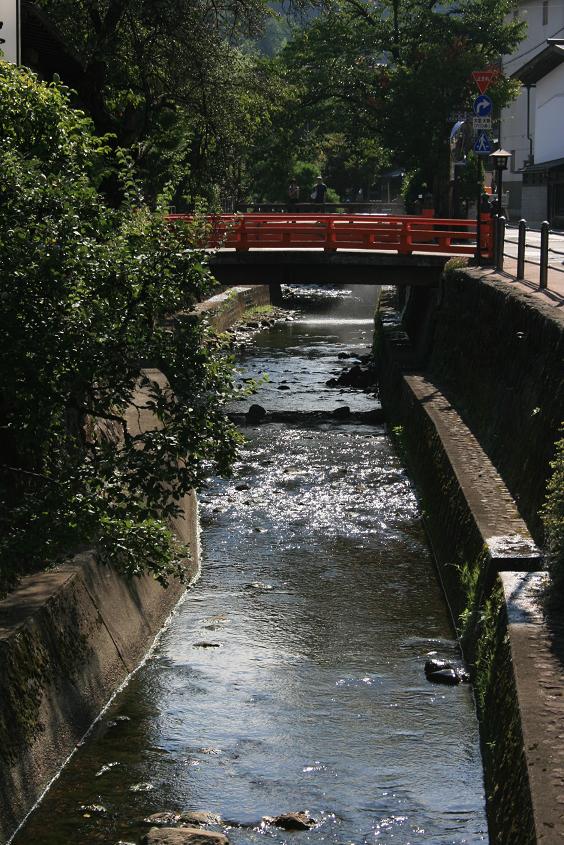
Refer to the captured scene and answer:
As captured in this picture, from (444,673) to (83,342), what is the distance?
A: 4674 millimetres

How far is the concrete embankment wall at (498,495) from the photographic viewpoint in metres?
7.36

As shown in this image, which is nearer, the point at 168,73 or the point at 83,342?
the point at 83,342

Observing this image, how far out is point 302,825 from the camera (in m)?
8.29

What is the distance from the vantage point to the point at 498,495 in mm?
13000

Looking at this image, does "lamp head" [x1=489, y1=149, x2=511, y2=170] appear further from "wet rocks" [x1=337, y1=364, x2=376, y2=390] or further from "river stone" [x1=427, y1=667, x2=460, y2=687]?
"river stone" [x1=427, y1=667, x2=460, y2=687]

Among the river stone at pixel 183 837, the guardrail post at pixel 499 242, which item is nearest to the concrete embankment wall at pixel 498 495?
the guardrail post at pixel 499 242

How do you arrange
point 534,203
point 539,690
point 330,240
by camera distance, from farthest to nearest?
point 534,203
point 330,240
point 539,690

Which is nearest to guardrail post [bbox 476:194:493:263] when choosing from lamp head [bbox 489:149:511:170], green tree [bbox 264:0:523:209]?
lamp head [bbox 489:149:511:170]

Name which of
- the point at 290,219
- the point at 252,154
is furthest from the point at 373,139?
the point at 290,219

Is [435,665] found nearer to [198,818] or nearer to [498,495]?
[498,495]

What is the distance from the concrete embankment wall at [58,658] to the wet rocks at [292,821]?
1.72 meters

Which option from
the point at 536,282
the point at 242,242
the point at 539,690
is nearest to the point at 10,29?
the point at 539,690

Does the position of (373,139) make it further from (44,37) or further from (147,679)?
(147,679)

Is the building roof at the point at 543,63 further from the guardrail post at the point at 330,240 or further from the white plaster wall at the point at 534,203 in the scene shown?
the guardrail post at the point at 330,240
